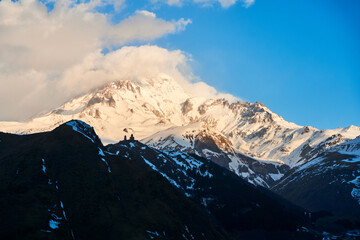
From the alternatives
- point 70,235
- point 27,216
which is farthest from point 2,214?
point 70,235

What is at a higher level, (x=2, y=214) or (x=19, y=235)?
(x=2, y=214)

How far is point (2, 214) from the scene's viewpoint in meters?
195

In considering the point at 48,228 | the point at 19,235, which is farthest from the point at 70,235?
the point at 19,235

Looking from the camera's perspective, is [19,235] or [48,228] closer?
[19,235]

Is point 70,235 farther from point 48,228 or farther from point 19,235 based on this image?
point 19,235

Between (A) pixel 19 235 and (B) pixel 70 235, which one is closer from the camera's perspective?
(A) pixel 19 235

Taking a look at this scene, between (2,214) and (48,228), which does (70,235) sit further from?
(2,214)

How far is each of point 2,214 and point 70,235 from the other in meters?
29.3

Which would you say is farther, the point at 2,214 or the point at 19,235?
the point at 2,214

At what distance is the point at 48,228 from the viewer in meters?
192

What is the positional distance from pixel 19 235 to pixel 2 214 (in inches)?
809

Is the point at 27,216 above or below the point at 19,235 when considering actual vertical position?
above

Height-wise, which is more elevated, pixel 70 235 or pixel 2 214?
pixel 2 214

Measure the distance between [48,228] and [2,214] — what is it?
20.9 meters
